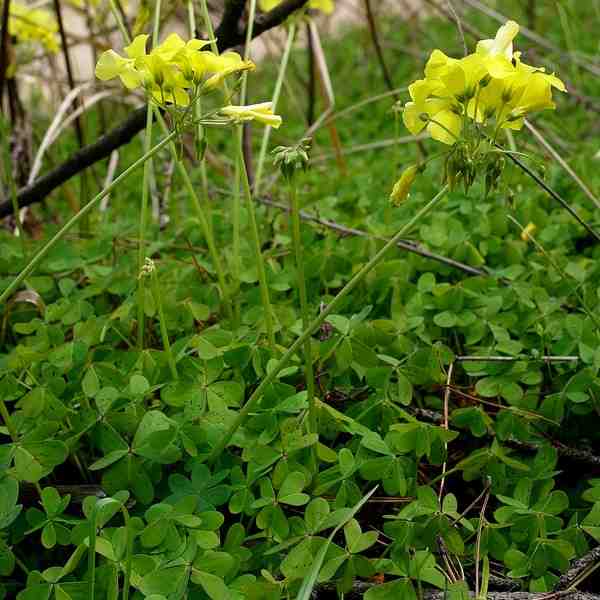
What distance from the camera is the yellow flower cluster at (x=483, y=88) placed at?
2.91 feet

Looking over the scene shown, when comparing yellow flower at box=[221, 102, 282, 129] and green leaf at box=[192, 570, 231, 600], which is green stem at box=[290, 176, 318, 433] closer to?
yellow flower at box=[221, 102, 282, 129]

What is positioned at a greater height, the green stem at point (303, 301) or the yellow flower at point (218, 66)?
the yellow flower at point (218, 66)

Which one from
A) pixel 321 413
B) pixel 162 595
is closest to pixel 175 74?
pixel 321 413

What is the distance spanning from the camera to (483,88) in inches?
35.4

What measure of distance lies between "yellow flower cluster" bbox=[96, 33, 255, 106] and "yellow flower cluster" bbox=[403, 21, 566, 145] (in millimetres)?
188

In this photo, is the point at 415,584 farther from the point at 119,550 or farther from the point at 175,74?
the point at 175,74

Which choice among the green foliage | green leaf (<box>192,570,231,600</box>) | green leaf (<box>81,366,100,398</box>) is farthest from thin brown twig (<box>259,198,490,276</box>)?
green leaf (<box>192,570,231,600</box>)

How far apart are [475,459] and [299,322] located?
34 centimetres

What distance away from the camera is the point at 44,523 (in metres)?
1.01

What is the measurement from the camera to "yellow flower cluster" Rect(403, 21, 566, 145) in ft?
2.91

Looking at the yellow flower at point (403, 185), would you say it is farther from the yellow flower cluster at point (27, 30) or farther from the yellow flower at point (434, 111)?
the yellow flower cluster at point (27, 30)

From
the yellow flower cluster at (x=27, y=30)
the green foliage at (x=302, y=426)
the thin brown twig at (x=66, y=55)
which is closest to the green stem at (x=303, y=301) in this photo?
the green foliage at (x=302, y=426)

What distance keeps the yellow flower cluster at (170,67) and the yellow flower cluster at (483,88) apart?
7.4 inches

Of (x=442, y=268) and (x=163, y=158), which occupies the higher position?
(x=163, y=158)
